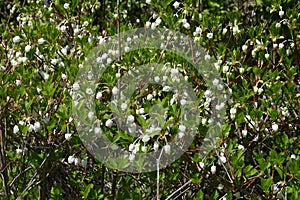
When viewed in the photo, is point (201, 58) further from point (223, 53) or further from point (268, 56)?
point (268, 56)

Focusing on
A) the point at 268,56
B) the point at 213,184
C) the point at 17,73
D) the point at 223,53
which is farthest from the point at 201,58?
the point at 17,73

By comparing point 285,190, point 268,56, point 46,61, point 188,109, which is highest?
point 46,61

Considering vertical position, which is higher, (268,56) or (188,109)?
(268,56)

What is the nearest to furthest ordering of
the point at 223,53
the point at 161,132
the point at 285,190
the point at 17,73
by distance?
the point at 161,132
the point at 285,190
the point at 17,73
the point at 223,53

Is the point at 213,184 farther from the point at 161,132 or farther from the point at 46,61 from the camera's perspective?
the point at 46,61

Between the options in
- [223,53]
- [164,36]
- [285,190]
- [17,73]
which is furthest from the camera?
[164,36]

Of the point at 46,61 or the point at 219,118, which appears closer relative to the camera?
the point at 219,118
